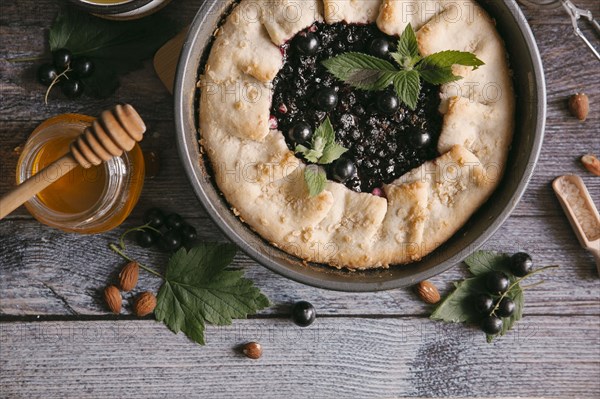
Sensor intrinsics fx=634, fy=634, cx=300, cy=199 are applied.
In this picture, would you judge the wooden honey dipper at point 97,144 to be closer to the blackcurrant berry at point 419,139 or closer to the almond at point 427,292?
the blackcurrant berry at point 419,139

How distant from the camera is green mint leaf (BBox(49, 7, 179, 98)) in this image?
265cm

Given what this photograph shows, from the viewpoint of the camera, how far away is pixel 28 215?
2742 mm

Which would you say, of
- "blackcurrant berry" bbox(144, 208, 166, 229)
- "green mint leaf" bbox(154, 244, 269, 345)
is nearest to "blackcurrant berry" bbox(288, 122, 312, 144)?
"green mint leaf" bbox(154, 244, 269, 345)

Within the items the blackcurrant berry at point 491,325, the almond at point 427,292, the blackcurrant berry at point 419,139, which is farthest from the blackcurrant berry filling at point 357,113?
the blackcurrant berry at point 491,325

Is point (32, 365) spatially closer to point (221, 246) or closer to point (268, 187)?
point (221, 246)

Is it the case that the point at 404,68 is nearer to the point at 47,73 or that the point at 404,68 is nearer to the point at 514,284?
the point at 514,284

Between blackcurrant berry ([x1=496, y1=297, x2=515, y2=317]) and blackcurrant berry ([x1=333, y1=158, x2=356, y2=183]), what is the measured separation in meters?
0.96

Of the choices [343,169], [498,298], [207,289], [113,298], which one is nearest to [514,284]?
[498,298]

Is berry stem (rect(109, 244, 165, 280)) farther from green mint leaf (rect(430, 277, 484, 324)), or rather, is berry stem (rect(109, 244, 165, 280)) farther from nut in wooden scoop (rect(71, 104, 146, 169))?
green mint leaf (rect(430, 277, 484, 324))

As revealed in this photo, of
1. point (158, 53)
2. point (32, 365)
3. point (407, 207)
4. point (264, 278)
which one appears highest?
point (158, 53)

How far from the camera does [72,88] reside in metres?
2.62

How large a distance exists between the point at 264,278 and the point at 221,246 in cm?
24

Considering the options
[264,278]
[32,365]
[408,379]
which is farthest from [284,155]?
[32,365]

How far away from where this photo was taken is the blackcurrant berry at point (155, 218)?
2643 millimetres
